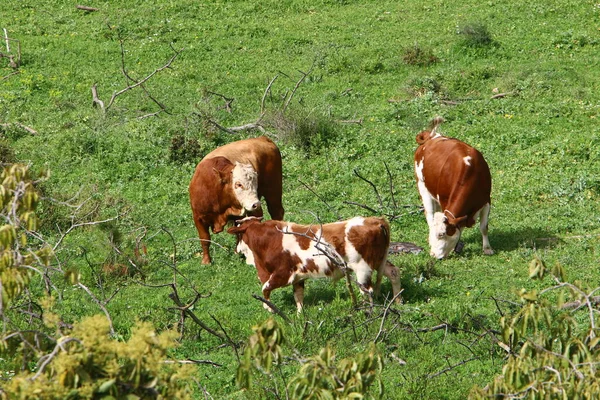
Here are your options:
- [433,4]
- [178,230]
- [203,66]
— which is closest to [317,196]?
[178,230]

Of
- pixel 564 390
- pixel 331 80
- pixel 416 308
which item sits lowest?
pixel 331 80

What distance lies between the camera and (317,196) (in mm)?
16188

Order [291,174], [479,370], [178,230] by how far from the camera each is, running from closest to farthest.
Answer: [479,370] < [178,230] < [291,174]

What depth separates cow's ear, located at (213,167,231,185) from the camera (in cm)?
1359

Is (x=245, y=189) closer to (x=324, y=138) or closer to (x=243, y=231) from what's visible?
(x=243, y=231)

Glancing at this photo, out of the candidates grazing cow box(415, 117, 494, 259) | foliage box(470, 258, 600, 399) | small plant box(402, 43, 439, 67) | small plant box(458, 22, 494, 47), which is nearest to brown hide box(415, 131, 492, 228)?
grazing cow box(415, 117, 494, 259)

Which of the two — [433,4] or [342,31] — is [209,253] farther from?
[433,4]

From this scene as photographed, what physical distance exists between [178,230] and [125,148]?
3970mm

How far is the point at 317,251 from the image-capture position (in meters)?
10.8

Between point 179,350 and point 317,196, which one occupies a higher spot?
point 179,350

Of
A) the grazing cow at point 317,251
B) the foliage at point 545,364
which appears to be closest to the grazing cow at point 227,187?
the grazing cow at point 317,251

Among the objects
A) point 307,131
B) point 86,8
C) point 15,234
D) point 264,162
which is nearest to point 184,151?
point 307,131

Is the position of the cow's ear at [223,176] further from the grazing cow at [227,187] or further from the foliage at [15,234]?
the foliage at [15,234]

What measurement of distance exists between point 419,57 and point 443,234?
1093 centimetres
